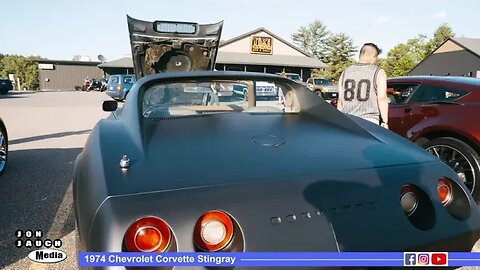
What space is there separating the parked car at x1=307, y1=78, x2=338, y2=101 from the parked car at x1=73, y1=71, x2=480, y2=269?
70.4 ft

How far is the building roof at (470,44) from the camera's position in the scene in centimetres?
4053

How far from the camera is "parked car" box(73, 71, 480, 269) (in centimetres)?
130

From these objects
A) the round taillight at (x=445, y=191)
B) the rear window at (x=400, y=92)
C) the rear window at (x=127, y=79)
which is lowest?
the round taillight at (x=445, y=191)

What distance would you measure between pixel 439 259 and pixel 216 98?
2.26 metres

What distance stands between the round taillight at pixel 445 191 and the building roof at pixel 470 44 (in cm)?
4574

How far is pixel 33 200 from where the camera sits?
3725mm

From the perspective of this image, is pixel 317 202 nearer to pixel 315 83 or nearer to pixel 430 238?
pixel 430 238

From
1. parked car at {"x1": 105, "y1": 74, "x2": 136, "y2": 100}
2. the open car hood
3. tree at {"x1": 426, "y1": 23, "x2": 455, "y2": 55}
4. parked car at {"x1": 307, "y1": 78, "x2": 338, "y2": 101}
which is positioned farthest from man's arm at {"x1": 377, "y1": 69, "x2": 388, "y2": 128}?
tree at {"x1": 426, "y1": 23, "x2": 455, "y2": 55}

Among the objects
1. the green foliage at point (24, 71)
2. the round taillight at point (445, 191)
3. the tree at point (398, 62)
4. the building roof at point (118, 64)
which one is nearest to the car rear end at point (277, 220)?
the round taillight at point (445, 191)

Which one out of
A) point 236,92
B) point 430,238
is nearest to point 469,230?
point 430,238

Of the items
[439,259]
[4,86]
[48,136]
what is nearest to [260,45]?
[4,86]

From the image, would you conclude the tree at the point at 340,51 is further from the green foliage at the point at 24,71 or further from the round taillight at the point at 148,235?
the round taillight at the point at 148,235

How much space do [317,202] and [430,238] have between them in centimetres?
54

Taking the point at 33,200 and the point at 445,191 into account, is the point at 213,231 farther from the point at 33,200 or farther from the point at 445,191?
the point at 33,200
